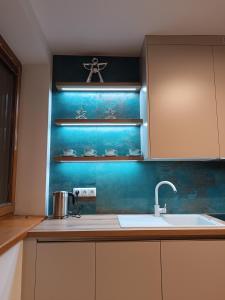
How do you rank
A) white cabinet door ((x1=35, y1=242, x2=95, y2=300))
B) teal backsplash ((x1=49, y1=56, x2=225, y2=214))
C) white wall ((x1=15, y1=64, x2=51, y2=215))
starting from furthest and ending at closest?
teal backsplash ((x1=49, y1=56, x2=225, y2=214)), white wall ((x1=15, y1=64, x2=51, y2=215)), white cabinet door ((x1=35, y1=242, x2=95, y2=300))

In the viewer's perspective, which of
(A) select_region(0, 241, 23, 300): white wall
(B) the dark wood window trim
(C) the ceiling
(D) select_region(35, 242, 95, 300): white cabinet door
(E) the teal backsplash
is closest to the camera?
(A) select_region(0, 241, 23, 300): white wall

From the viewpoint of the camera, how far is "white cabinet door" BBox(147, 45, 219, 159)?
75.3 inches

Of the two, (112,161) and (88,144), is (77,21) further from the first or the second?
(112,161)

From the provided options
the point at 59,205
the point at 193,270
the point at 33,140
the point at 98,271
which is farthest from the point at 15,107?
the point at 193,270

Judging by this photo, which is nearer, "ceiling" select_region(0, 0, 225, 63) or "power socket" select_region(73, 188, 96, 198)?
"ceiling" select_region(0, 0, 225, 63)

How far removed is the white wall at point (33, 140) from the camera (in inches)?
80.3

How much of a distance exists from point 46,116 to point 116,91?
69 cm

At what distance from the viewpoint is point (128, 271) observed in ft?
4.81

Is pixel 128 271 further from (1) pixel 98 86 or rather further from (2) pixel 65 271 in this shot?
(1) pixel 98 86

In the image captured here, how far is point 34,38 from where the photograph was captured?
1.84 meters

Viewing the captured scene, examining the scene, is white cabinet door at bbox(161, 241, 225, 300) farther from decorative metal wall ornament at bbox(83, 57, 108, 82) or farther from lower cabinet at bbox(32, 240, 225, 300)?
decorative metal wall ornament at bbox(83, 57, 108, 82)

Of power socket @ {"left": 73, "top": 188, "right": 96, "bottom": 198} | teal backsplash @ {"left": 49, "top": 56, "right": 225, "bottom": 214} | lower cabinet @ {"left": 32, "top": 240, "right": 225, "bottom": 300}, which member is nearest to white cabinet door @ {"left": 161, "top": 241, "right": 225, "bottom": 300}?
lower cabinet @ {"left": 32, "top": 240, "right": 225, "bottom": 300}

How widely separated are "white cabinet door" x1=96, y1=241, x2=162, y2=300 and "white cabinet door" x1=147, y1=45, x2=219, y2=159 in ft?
2.40

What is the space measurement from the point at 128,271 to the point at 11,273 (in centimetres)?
67
